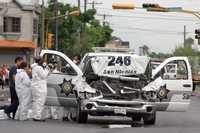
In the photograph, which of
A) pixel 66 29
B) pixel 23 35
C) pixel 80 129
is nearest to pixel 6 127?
pixel 80 129

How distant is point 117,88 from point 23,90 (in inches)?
102

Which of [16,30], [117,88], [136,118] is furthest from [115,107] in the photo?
[16,30]

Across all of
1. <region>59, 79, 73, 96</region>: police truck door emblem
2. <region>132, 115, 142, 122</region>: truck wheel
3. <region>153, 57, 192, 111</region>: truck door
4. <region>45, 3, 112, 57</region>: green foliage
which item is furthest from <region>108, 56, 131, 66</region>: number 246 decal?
<region>45, 3, 112, 57</region>: green foliage

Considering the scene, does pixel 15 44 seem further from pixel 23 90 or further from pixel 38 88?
pixel 38 88

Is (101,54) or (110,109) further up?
(101,54)

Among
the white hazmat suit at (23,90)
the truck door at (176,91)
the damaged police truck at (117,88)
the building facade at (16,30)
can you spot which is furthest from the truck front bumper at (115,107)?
the building facade at (16,30)

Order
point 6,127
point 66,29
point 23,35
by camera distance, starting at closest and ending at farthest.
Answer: point 6,127
point 23,35
point 66,29

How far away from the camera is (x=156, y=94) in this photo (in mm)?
19547

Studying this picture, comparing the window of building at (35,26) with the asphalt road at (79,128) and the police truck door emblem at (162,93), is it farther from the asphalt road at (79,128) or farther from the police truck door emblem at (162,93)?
the police truck door emblem at (162,93)

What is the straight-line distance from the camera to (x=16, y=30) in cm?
6756

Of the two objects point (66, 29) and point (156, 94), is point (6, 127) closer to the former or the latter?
point (156, 94)

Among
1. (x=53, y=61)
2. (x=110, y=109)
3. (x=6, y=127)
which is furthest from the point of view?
(x=53, y=61)

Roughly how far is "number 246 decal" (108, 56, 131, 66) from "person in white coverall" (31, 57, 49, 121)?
5.69 ft

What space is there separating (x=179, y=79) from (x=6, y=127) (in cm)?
520
